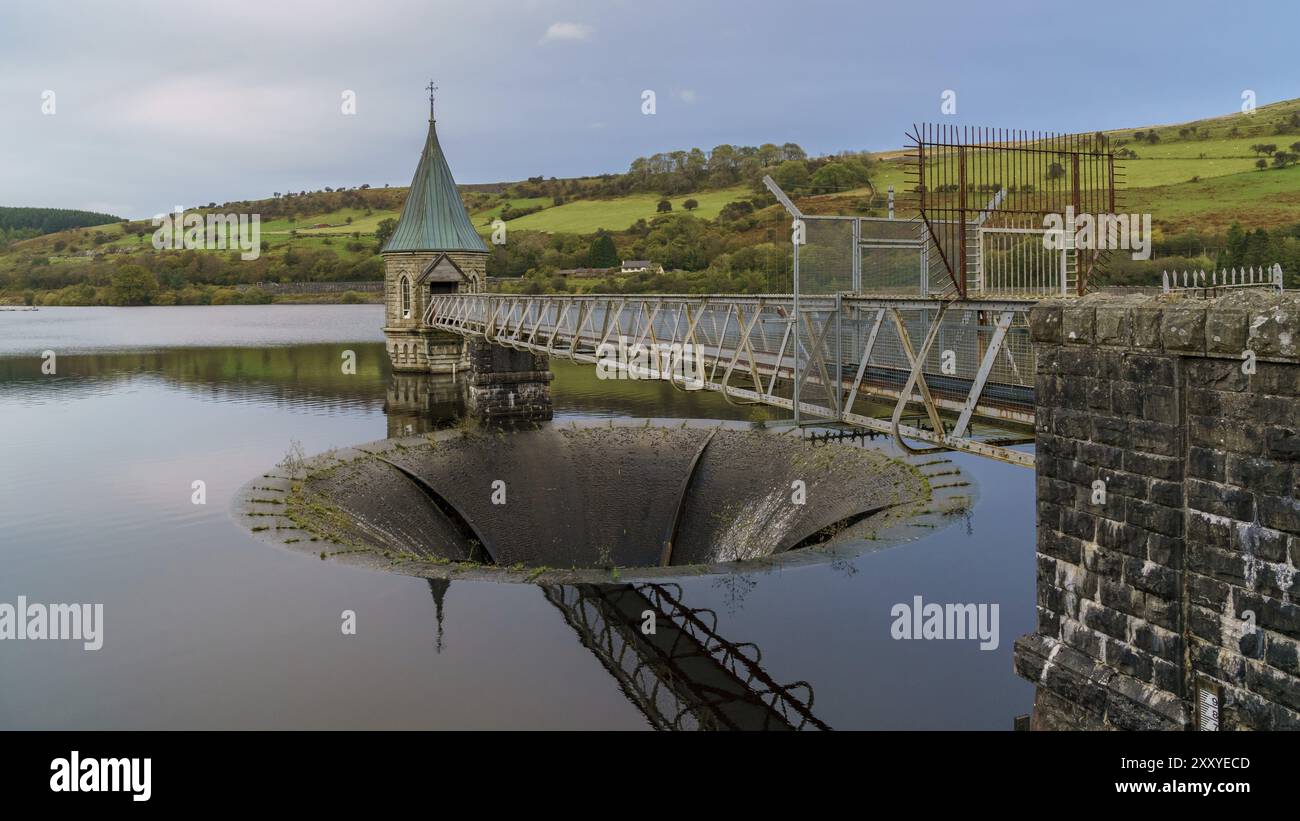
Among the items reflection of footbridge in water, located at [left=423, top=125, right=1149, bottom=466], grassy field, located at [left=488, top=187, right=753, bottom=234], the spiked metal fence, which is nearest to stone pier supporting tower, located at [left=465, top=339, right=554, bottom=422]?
reflection of footbridge in water, located at [left=423, top=125, right=1149, bottom=466]

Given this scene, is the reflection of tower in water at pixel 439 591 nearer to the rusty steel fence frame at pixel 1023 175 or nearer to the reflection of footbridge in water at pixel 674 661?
the reflection of footbridge in water at pixel 674 661

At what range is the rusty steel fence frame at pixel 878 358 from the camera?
10.9m

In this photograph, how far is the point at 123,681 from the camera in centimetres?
1241

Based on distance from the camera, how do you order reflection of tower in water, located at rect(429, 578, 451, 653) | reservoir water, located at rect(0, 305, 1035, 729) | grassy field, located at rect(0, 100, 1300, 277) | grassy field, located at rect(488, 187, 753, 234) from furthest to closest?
grassy field, located at rect(488, 187, 753, 234)
grassy field, located at rect(0, 100, 1300, 277)
reflection of tower in water, located at rect(429, 578, 451, 653)
reservoir water, located at rect(0, 305, 1035, 729)

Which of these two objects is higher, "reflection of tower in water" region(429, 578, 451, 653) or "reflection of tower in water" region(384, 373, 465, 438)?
"reflection of tower in water" region(384, 373, 465, 438)

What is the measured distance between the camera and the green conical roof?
48219 mm

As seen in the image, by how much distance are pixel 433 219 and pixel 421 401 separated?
40.5 feet

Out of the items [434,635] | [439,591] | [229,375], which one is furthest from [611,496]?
[229,375]

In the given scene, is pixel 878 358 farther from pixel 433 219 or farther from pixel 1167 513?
pixel 433 219

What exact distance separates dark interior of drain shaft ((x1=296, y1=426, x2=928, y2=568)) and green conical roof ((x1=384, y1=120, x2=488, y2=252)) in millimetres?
24025

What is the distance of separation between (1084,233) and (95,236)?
512 ft

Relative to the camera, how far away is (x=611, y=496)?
24.1 meters

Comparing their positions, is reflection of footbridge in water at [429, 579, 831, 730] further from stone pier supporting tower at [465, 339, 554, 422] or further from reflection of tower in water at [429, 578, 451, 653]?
stone pier supporting tower at [465, 339, 554, 422]
